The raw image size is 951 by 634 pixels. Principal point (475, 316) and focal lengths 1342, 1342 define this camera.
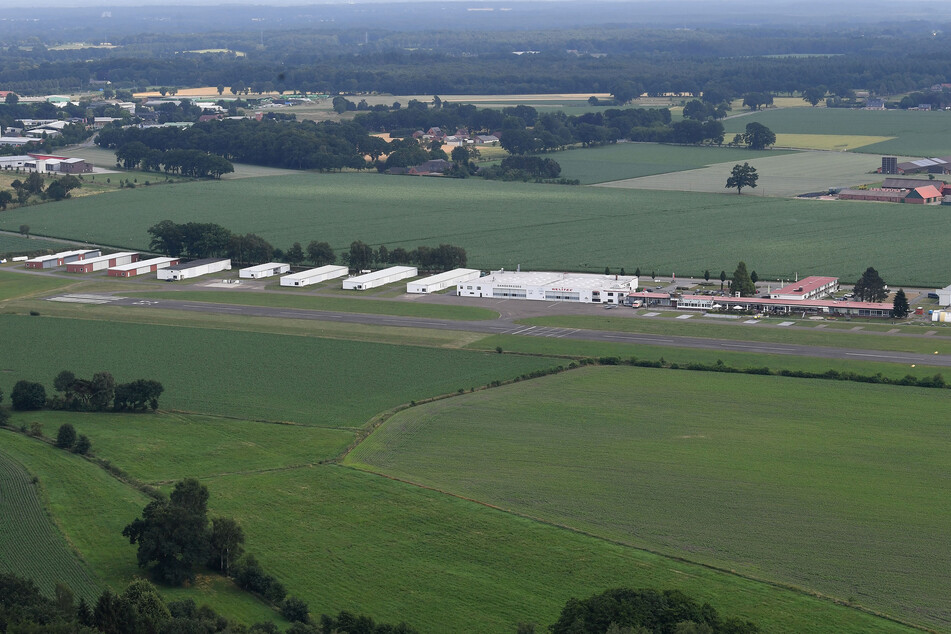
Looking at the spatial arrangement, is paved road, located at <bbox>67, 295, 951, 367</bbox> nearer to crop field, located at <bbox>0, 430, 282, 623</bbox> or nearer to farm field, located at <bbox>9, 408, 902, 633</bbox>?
farm field, located at <bbox>9, 408, 902, 633</bbox>

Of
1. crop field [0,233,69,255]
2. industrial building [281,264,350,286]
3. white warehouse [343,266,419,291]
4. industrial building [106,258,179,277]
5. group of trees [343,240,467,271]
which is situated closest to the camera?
white warehouse [343,266,419,291]


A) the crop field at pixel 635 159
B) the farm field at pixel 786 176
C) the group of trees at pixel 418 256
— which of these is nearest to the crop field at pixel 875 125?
the farm field at pixel 786 176

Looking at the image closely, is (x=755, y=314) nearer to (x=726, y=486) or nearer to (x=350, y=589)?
(x=726, y=486)

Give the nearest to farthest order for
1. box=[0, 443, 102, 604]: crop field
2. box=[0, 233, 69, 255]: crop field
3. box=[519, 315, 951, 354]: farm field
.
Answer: box=[0, 443, 102, 604]: crop field, box=[519, 315, 951, 354]: farm field, box=[0, 233, 69, 255]: crop field

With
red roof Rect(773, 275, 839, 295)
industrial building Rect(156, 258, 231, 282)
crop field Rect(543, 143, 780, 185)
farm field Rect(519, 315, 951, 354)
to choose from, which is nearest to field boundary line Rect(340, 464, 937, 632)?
farm field Rect(519, 315, 951, 354)

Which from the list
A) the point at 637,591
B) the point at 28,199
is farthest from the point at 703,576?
the point at 28,199

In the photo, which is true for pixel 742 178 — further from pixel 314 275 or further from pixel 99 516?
pixel 99 516
